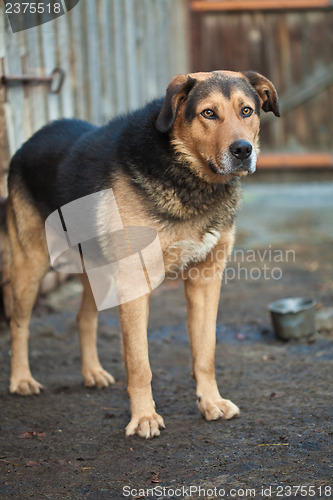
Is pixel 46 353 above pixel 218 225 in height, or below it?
below

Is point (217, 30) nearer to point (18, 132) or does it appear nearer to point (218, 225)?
point (18, 132)

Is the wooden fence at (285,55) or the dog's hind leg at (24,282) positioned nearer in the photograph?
the dog's hind leg at (24,282)

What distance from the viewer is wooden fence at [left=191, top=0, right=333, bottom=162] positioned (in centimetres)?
1004

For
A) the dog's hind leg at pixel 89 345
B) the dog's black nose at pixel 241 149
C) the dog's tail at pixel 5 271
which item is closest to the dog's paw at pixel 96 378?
the dog's hind leg at pixel 89 345

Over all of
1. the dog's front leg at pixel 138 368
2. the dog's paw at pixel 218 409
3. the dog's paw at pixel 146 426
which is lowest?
the dog's paw at pixel 218 409

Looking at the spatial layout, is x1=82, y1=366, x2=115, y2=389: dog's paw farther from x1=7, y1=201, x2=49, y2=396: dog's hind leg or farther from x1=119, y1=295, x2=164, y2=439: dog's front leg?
x1=119, y1=295, x2=164, y2=439: dog's front leg

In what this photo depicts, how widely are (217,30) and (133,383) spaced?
8230 mm

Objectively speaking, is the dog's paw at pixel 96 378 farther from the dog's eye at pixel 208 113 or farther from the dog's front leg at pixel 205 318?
the dog's eye at pixel 208 113

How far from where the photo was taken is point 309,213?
877 cm

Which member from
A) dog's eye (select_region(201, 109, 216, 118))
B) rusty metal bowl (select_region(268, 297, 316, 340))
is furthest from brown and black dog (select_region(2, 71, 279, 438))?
rusty metal bowl (select_region(268, 297, 316, 340))

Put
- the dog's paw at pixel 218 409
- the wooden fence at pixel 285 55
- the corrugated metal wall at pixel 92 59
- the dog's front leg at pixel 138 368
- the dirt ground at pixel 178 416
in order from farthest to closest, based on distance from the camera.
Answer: the wooden fence at pixel 285 55, the corrugated metal wall at pixel 92 59, the dog's paw at pixel 218 409, the dog's front leg at pixel 138 368, the dirt ground at pixel 178 416

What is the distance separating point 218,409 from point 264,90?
169 cm

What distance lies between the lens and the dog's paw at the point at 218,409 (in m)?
3.32

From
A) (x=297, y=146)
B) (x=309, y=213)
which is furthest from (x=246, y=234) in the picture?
(x=297, y=146)
